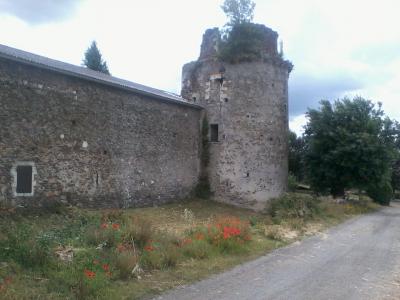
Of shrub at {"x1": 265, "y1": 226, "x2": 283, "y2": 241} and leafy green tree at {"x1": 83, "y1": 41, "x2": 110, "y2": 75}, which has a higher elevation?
leafy green tree at {"x1": 83, "y1": 41, "x2": 110, "y2": 75}

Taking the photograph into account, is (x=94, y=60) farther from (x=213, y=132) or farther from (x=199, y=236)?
(x=199, y=236)

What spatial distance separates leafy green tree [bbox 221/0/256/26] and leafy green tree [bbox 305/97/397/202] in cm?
721

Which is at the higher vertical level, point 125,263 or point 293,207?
point 293,207

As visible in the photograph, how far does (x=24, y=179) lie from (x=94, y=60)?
24014 mm

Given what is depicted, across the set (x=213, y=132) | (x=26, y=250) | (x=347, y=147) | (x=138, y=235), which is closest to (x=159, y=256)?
(x=138, y=235)

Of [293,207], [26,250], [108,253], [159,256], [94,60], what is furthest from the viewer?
[94,60]

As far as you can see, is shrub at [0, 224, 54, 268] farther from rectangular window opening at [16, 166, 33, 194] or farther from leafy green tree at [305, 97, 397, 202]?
leafy green tree at [305, 97, 397, 202]

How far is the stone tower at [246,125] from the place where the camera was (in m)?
18.1

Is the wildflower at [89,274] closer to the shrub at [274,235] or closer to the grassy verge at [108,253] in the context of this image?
the grassy verge at [108,253]

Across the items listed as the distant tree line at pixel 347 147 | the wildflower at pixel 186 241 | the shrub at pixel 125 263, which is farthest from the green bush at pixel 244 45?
the shrub at pixel 125 263

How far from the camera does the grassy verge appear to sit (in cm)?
582

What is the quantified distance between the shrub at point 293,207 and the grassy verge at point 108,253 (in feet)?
8.66

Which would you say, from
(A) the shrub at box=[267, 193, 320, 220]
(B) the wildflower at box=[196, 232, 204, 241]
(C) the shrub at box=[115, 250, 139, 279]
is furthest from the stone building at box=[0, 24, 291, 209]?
(C) the shrub at box=[115, 250, 139, 279]

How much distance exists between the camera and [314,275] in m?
7.46
